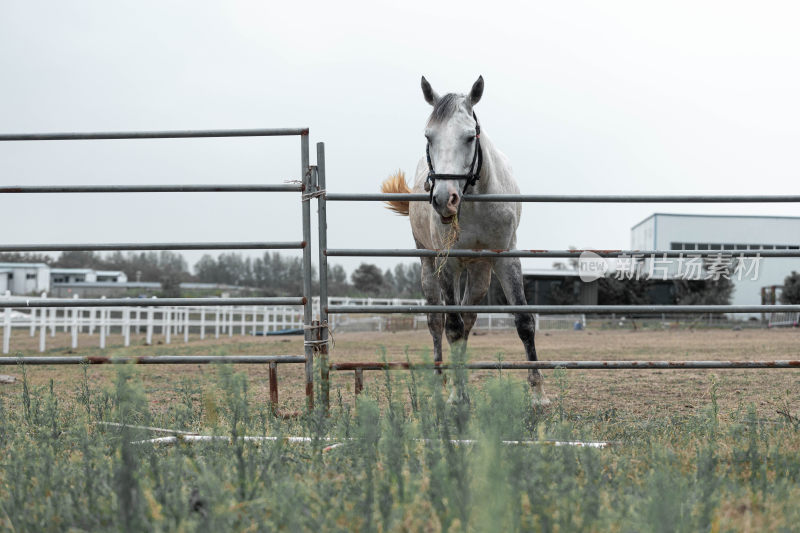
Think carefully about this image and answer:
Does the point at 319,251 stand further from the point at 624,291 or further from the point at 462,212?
the point at 624,291

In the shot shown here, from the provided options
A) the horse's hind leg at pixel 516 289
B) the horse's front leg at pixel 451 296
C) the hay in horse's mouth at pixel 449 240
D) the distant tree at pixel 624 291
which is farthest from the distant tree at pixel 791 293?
the hay in horse's mouth at pixel 449 240

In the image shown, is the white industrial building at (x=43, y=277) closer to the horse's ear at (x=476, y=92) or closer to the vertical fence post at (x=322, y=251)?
the vertical fence post at (x=322, y=251)

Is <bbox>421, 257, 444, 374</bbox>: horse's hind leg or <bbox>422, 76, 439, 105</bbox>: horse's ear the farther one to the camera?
<bbox>421, 257, 444, 374</bbox>: horse's hind leg

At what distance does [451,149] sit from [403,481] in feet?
8.26

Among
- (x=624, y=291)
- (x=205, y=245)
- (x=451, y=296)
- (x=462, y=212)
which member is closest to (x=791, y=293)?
(x=624, y=291)

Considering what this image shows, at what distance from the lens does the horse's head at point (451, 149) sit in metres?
3.78

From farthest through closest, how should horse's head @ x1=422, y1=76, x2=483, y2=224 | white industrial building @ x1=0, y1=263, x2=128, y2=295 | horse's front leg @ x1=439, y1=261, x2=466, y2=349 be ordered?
white industrial building @ x1=0, y1=263, x2=128, y2=295, horse's front leg @ x1=439, y1=261, x2=466, y2=349, horse's head @ x1=422, y1=76, x2=483, y2=224

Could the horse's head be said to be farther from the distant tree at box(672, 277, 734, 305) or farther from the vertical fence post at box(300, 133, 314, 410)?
the distant tree at box(672, 277, 734, 305)

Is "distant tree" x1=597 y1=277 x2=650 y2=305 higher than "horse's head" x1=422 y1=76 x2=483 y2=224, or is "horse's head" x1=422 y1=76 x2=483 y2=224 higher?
"horse's head" x1=422 y1=76 x2=483 y2=224

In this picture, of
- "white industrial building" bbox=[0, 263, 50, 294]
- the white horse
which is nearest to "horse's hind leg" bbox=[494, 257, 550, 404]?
the white horse

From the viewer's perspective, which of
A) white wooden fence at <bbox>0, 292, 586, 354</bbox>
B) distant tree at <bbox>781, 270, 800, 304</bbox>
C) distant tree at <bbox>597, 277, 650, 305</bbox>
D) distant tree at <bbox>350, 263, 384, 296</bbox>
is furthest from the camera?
distant tree at <bbox>350, 263, 384, 296</bbox>

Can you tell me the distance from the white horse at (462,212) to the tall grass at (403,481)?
1288 mm

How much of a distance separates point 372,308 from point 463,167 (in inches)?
40.1

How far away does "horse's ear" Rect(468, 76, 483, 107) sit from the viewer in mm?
4348
